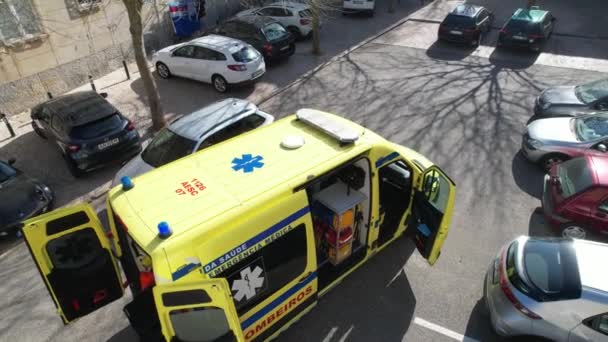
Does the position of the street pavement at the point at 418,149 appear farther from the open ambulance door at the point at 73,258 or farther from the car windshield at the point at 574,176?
the open ambulance door at the point at 73,258

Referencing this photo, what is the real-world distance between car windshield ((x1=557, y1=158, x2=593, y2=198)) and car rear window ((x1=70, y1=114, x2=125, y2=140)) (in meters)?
8.94

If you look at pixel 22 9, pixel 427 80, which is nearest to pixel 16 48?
pixel 22 9

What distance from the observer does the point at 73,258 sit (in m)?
4.74

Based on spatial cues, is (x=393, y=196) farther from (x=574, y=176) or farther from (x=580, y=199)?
(x=574, y=176)

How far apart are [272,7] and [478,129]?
11.0 meters

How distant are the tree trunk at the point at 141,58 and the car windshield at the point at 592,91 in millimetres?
10738

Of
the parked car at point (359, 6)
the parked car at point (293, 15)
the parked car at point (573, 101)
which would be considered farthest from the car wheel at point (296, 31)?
the parked car at point (573, 101)

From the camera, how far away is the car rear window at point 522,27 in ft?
46.9

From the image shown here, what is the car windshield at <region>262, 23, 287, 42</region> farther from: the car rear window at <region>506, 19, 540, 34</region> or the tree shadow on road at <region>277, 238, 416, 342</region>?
the tree shadow on road at <region>277, 238, 416, 342</region>

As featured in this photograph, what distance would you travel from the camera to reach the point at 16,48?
449 inches

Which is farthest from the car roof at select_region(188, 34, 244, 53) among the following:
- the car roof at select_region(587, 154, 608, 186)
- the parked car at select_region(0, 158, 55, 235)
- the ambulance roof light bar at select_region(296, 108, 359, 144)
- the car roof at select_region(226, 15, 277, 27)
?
the car roof at select_region(587, 154, 608, 186)

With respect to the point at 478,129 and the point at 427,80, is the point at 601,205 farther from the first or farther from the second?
the point at 427,80

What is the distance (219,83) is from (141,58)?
122 inches

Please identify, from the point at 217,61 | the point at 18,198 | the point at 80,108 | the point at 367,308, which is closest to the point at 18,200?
the point at 18,198
